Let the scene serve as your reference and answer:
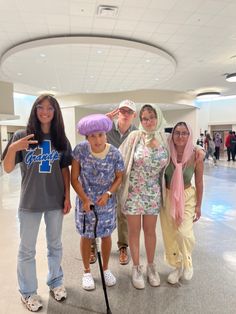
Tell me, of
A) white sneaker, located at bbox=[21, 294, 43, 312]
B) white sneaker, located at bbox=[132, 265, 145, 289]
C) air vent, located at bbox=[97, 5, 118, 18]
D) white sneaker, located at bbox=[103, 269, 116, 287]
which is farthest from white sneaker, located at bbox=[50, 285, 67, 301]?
air vent, located at bbox=[97, 5, 118, 18]

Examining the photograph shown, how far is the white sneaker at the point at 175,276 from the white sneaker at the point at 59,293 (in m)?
0.90

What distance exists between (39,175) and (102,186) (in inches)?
19.4

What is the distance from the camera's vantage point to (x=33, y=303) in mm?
1963

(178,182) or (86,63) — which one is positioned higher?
(86,63)

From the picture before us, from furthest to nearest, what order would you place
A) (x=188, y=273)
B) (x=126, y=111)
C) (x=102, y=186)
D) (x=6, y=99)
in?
(x=6, y=99) < (x=126, y=111) < (x=188, y=273) < (x=102, y=186)

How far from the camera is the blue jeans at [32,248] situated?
1919 mm

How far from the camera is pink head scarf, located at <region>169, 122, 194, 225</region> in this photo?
2.25 meters

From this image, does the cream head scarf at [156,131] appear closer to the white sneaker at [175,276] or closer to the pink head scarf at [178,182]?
the pink head scarf at [178,182]

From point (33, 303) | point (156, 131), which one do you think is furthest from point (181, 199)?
point (33, 303)

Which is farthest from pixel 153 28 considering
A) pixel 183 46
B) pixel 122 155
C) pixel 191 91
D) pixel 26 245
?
pixel 191 91

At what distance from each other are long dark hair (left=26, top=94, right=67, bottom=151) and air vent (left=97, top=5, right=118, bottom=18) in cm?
381

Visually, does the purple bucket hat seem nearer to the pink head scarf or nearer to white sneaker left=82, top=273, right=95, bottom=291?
the pink head scarf

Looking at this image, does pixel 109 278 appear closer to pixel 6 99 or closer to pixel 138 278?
pixel 138 278

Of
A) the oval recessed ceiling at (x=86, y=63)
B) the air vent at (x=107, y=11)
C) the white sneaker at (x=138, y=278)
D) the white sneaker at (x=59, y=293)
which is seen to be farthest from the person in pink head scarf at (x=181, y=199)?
the oval recessed ceiling at (x=86, y=63)
